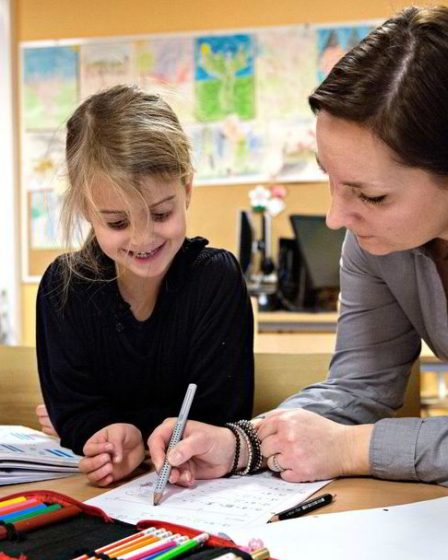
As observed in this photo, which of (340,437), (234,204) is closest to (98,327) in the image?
(340,437)

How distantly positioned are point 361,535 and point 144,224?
1.77 ft

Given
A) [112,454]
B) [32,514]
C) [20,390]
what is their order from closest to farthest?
1. [32,514]
2. [112,454]
3. [20,390]

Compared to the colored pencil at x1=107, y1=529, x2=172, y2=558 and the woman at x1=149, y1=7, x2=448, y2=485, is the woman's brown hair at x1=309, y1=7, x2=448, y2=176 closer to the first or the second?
the woman at x1=149, y1=7, x2=448, y2=485

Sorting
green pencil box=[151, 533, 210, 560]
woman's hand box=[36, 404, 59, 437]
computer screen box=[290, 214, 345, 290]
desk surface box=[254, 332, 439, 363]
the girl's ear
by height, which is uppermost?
the girl's ear

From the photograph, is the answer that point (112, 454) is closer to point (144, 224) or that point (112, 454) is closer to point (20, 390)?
point (144, 224)

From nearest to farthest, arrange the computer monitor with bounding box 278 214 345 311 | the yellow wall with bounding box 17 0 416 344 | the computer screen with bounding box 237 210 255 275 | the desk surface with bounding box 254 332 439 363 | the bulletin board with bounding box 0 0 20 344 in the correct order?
the desk surface with bounding box 254 332 439 363
the computer monitor with bounding box 278 214 345 311
the computer screen with bounding box 237 210 255 275
the yellow wall with bounding box 17 0 416 344
the bulletin board with bounding box 0 0 20 344

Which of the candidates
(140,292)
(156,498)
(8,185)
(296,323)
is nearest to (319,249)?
(296,323)

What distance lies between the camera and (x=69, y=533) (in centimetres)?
81

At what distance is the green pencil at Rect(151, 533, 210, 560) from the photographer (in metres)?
0.72

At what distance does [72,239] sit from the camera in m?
1.32

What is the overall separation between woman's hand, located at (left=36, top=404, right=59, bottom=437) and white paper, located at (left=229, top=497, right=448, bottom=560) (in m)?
0.60

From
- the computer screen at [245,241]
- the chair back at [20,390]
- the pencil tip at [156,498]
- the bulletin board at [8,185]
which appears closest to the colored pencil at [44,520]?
the pencil tip at [156,498]

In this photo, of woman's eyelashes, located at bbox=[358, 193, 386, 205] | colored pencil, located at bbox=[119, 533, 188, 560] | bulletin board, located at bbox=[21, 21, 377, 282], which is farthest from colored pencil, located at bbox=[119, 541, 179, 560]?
bulletin board, located at bbox=[21, 21, 377, 282]

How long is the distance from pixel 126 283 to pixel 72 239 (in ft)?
0.37
